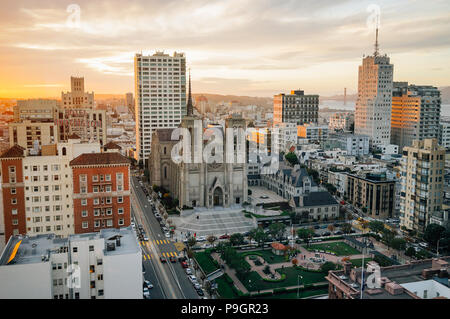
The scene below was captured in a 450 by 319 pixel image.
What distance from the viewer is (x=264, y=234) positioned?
20.6 m

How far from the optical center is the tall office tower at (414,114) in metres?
45.6

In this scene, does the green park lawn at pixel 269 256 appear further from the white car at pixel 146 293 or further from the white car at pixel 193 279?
the white car at pixel 146 293

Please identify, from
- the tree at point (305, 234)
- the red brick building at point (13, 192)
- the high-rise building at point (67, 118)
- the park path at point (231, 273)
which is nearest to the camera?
the red brick building at point (13, 192)

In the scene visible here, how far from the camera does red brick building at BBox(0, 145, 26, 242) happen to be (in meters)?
16.3

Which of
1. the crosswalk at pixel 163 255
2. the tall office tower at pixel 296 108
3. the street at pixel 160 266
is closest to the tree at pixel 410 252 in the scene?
the street at pixel 160 266

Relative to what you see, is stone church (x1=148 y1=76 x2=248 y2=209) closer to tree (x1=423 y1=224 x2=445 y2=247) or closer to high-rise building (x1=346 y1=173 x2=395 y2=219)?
high-rise building (x1=346 y1=173 x2=395 y2=219)

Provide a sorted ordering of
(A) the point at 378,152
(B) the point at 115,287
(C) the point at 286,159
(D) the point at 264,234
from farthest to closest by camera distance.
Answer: (A) the point at 378,152, (C) the point at 286,159, (D) the point at 264,234, (B) the point at 115,287

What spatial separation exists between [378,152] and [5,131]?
3645 cm

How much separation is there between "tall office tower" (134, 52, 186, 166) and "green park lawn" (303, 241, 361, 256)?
89.8 feet

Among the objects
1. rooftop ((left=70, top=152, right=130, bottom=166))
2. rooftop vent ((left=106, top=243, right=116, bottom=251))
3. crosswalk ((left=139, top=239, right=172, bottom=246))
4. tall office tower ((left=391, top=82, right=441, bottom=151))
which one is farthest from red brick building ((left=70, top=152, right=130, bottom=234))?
tall office tower ((left=391, top=82, right=441, bottom=151))

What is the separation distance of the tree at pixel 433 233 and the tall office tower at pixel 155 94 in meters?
30.8

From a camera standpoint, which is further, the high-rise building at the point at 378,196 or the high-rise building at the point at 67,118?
the high-rise building at the point at 67,118
